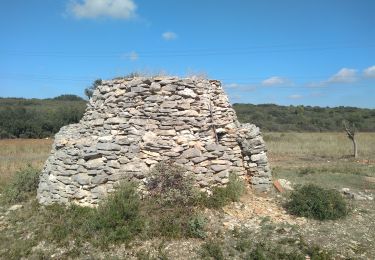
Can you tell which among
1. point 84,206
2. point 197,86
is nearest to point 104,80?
point 197,86

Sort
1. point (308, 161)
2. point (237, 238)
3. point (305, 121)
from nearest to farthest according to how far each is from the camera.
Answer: point (237, 238) → point (308, 161) → point (305, 121)

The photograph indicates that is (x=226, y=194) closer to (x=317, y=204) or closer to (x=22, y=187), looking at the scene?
(x=317, y=204)

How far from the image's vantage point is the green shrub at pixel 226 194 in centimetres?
856

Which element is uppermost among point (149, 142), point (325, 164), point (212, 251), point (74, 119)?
point (74, 119)

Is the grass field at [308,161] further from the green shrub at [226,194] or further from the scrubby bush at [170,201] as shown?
the scrubby bush at [170,201]

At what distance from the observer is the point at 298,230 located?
788 cm

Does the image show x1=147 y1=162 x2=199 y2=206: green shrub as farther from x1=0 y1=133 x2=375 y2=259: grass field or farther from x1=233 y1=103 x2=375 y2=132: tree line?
x1=233 y1=103 x2=375 y2=132: tree line

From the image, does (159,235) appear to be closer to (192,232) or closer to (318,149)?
(192,232)

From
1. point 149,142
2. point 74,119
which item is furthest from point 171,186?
point 74,119

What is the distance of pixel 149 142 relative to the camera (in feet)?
29.0

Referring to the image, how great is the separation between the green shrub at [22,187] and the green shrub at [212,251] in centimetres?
516

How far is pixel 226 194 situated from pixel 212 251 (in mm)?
2041

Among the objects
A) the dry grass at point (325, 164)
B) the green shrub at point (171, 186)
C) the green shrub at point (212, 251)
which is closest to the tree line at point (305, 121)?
the dry grass at point (325, 164)

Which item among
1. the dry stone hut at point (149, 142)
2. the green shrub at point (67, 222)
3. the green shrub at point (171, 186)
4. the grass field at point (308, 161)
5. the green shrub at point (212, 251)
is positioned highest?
the dry stone hut at point (149, 142)
